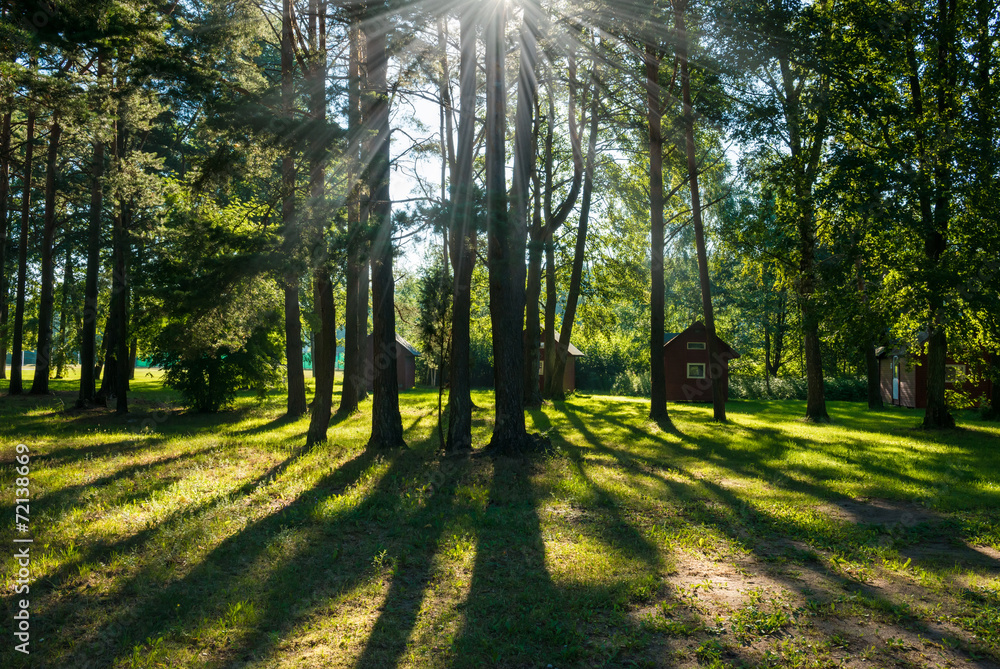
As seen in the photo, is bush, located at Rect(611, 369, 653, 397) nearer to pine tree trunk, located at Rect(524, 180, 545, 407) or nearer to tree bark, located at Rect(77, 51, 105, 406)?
pine tree trunk, located at Rect(524, 180, 545, 407)

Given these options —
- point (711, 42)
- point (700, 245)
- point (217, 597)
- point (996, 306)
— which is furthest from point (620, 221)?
point (217, 597)

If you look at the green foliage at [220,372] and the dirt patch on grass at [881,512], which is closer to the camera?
the dirt patch on grass at [881,512]

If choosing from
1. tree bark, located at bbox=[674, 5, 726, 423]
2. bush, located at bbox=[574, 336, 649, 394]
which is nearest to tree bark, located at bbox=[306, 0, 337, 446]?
tree bark, located at bbox=[674, 5, 726, 423]

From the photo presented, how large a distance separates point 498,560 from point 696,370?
2851cm

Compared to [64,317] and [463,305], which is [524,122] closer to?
[463,305]

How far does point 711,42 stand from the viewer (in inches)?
650

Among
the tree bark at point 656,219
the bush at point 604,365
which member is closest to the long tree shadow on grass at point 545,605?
the tree bark at point 656,219

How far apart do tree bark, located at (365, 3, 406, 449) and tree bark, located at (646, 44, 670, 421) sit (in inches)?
339

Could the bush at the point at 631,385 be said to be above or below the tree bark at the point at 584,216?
below

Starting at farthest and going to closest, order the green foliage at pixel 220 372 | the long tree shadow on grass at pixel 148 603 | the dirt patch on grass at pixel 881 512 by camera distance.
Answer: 1. the green foliage at pixel 220 372
2. the dirt patch on grass at pixel 881 512
3. the long tree shadow on grass at pixel 148 603

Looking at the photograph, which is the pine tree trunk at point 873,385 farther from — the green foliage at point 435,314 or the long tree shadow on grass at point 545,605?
the long tree shadow on grass at point 545,605

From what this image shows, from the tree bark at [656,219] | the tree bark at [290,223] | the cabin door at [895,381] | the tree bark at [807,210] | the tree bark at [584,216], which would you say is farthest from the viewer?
the cabin door at [895,381]

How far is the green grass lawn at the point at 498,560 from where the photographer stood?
4.33 m

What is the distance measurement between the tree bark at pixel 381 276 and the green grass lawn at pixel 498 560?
109cm
